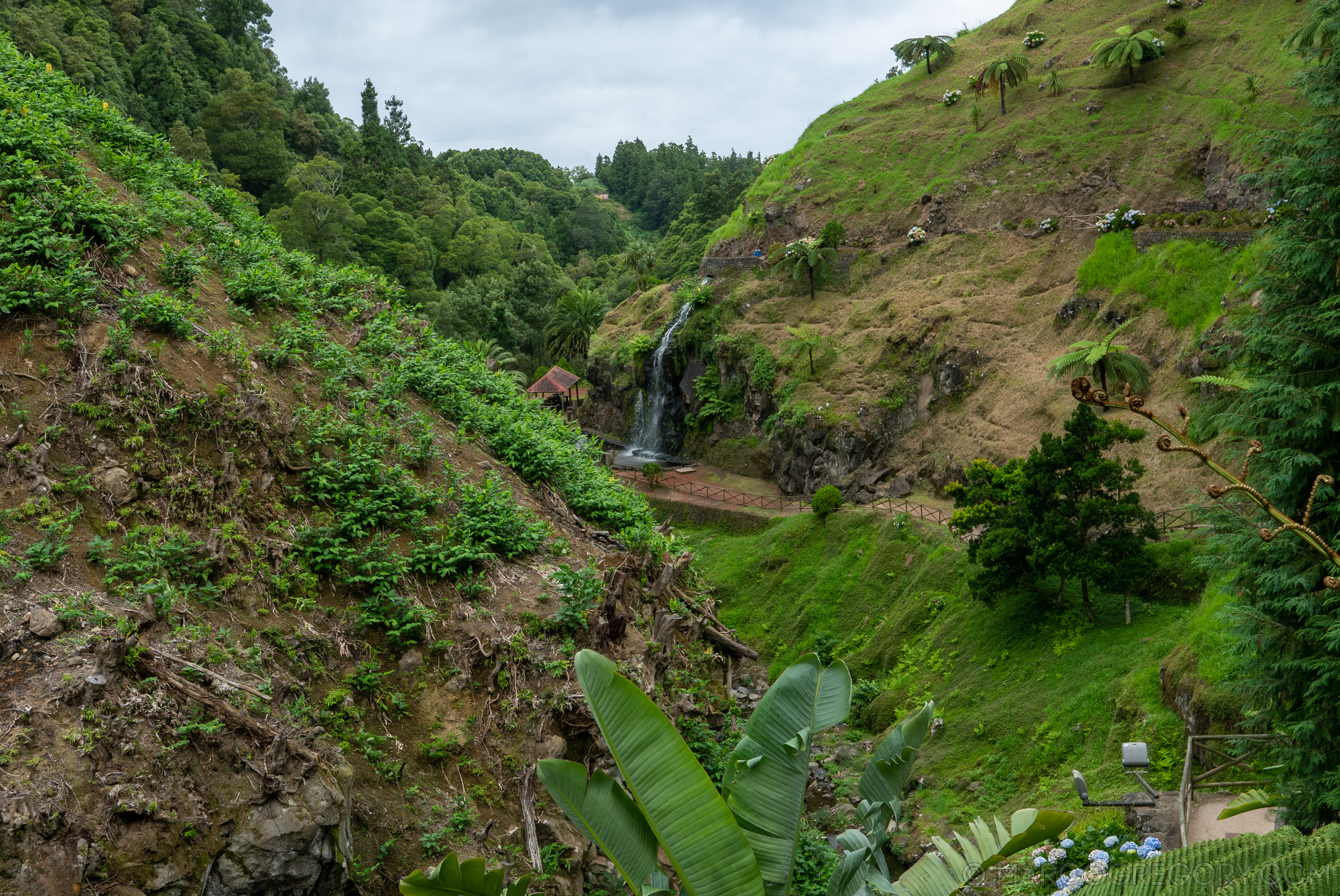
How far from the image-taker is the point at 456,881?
5.15 metres

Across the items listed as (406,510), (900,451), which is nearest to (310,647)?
(406,510)

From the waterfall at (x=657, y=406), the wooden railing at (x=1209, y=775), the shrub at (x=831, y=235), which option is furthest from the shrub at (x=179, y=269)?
the shrub at (x=831, y=235)

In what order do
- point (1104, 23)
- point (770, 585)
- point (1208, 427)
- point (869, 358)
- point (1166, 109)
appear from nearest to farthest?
point (1208, 427) < point (770, 585) < point (869, 358) < point (1166, 109) < point (1104, 23)

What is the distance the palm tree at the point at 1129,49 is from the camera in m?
37.5

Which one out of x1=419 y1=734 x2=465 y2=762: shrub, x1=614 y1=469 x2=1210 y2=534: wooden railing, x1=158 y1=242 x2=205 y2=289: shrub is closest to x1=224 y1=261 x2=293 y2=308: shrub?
x1=158 y1=242 x2=205 y2=289: shrub

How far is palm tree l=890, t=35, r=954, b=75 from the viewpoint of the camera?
5088cm

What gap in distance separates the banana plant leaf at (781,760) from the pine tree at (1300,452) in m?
5.76

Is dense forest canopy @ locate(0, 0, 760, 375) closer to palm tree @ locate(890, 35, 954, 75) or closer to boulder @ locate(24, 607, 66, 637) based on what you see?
palm tree @ locate(890, 35, 954, 75)

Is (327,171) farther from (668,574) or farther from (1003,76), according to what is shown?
(668,574)

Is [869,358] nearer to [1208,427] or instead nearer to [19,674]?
[1208,427]

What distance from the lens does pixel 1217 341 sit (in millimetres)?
22969

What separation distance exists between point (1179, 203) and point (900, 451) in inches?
590

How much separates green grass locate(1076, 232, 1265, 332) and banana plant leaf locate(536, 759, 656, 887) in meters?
24.2

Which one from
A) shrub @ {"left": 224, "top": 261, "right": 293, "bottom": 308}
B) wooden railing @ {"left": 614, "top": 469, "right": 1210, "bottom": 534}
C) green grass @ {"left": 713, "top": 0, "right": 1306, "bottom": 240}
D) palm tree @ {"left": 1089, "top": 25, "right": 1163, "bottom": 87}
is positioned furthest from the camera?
palm tree @ {"left": 1089, "top": 25, "right": 1163, "bottom": 87}
